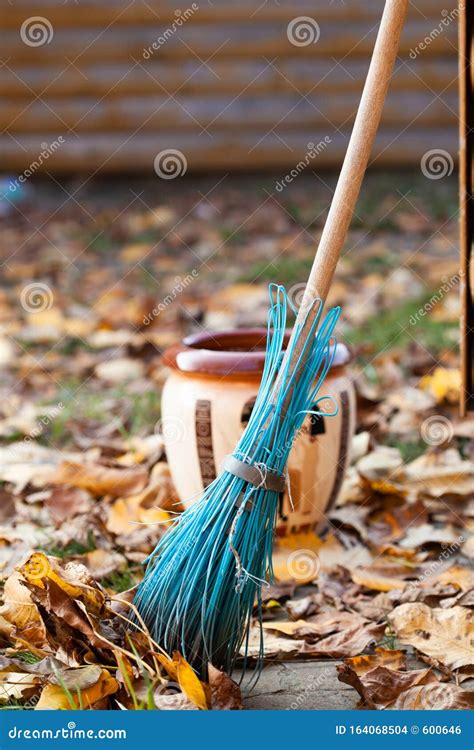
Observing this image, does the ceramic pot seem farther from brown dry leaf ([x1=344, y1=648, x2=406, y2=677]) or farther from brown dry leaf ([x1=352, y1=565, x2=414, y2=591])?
brown dry leaf ([x1=344, y1=648, x2=406, y2=677])

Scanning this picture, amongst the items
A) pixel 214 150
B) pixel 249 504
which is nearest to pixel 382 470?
pixel 249 504

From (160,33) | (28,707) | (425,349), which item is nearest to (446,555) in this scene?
(28,707)

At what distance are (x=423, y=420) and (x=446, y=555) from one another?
3.02 feet

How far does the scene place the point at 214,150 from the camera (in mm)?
6488

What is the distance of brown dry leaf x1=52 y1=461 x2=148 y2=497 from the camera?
8.93 ft

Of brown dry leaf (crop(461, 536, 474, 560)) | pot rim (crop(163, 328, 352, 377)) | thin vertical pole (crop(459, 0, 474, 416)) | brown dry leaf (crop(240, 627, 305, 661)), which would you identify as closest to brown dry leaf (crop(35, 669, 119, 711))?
brown dry leaf (crop(240, 627, 305, 661))

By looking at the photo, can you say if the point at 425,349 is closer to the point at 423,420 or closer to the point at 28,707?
the point at 423,420

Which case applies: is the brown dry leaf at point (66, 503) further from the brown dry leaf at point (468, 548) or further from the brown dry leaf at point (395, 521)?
the brown dry leaf at point (468, 548)

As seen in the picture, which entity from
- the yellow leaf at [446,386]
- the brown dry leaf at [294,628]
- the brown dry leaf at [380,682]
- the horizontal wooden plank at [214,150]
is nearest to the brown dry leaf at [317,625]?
the brown dry leaf at [294,628]

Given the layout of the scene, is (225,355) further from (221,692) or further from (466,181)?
(221,692)

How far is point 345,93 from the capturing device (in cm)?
623

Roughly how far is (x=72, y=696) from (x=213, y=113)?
5263mm

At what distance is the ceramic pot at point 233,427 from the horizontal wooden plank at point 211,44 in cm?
416

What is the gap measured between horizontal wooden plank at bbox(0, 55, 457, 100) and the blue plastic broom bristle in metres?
4.75
